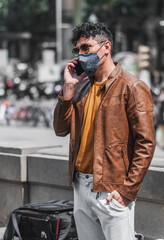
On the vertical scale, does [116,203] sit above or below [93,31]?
below

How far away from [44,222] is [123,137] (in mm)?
1344

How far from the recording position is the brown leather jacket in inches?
129

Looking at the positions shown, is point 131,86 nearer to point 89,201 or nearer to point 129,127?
point 129,127

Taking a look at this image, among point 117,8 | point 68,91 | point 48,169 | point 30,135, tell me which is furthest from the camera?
point 117,8

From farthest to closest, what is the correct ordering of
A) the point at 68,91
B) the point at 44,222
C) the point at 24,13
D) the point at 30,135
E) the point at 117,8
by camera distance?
the point at 24,13 < the point at 117,8 < the point at 30,135 < the point at 44,222 < the point at 68,91

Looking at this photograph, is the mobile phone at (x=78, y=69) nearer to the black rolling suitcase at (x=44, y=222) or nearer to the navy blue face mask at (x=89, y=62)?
the navy blue face mask at (x=89, y=62)

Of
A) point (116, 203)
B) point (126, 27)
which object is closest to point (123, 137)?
point (116, 203)

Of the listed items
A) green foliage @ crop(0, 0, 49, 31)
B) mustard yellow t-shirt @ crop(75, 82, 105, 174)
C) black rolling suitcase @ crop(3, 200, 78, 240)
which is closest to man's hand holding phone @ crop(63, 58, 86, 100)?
mustard yellow t-shirt @ crop(75, 82, 105, 174)

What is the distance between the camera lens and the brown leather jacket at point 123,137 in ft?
10.8

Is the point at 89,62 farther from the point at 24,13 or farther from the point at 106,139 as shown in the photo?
the point at 24,13

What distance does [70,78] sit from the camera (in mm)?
3611

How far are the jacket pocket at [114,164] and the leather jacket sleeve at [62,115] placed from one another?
0.42 m

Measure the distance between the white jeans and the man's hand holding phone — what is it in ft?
1.70

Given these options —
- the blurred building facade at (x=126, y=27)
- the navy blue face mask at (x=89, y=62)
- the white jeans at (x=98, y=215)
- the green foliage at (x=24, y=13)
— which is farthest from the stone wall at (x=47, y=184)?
the green foliage at (x=24, y=13)
